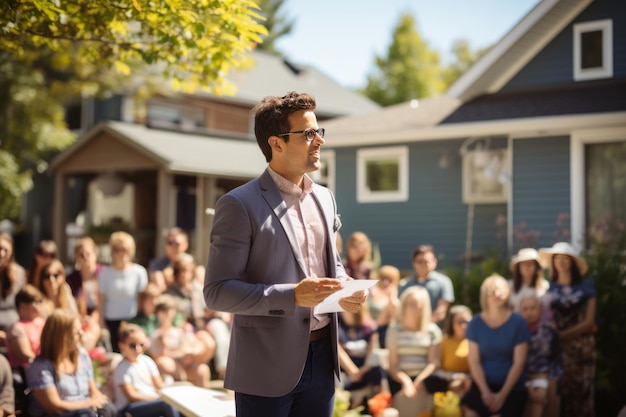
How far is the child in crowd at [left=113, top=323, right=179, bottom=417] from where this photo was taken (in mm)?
5926

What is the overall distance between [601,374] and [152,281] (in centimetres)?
476

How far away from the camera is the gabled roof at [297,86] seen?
25859mm

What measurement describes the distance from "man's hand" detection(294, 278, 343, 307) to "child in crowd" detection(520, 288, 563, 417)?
4295mm

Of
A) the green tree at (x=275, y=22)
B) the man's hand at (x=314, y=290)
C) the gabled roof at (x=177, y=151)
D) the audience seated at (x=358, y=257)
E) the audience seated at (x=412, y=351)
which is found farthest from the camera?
the green tree at (x=275, y=22)

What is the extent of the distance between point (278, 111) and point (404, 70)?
116 feet

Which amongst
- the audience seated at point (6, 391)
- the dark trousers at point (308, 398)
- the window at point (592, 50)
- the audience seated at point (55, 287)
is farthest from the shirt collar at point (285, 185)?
the window at point (592, 50)

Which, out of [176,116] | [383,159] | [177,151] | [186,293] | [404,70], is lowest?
[186,293]

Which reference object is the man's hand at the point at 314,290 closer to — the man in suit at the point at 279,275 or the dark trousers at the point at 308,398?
the man in suit at the point at 279,275

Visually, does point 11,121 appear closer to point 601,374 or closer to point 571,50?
point 571,50

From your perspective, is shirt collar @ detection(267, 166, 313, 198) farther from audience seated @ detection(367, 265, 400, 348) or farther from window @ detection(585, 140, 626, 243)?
window @ detection(585, 140, 626, 243)

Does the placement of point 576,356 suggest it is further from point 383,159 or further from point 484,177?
point 383,159

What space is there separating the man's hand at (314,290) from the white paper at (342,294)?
8 cm

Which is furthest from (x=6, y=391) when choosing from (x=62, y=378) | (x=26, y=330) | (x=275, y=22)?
(x=275, y=22)

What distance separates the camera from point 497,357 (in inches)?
256
